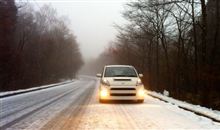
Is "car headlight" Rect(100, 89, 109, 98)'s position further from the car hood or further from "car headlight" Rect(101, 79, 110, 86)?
the car hood

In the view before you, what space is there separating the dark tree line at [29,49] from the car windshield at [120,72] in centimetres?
2543

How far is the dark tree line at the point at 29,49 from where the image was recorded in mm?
47719

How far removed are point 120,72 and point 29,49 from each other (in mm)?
49801

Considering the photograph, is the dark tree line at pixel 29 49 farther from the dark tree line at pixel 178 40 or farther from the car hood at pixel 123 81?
the car hood at pixel 123 81

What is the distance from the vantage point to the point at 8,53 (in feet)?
154

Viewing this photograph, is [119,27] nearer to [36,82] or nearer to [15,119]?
[36,82]

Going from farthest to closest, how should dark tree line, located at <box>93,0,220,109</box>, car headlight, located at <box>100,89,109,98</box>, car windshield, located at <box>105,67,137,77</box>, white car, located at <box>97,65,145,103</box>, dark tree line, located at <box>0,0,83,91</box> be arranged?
dark tree line, located at <box>0,0,83,91</box> → dark tree line, located at <box>93,0,220,109</box> → car windshield, located at <box>105,67,137,77</box> → car headlight, located at <box>100,89,109,98</box> → white car, located at <box>97,65,145,103</box>

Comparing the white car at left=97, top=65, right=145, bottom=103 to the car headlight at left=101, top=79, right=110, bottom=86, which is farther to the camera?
the car headlight at left=101, top=79, right=110, bottom=86

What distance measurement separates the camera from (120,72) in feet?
73.8

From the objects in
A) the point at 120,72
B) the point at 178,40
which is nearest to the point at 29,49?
the point at 178,40

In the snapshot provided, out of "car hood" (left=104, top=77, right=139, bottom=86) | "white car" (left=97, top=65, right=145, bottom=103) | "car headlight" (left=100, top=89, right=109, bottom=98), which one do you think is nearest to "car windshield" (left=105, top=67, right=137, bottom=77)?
"white car" (left=97, top=65, right=145, bottom=103)

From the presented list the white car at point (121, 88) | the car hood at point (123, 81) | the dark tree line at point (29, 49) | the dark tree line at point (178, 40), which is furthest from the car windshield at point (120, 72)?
the dark tree line at point (29, 49)

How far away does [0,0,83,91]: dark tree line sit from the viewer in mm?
47719

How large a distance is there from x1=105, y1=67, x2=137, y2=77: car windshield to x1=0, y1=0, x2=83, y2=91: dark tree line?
25.4 m
